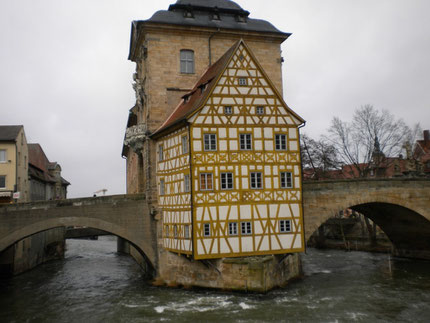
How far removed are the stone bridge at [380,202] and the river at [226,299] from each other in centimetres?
305

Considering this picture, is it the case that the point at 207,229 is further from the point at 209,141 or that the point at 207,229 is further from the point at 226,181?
the point at 209,141

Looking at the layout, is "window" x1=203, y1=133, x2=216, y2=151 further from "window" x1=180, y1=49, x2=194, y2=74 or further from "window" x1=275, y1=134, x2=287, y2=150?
"window" x1=180, y1=49, x2=194, y2=74

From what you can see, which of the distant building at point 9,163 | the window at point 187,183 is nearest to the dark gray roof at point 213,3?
the window at point 187,183

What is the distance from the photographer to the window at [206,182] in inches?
861

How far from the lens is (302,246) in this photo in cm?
2297

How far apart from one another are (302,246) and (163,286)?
8.32 meters

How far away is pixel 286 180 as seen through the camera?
23016 mm

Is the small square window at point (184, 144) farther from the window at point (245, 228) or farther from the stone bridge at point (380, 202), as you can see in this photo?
the stone bridge at point (380, 202)

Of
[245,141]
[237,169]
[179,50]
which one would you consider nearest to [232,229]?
[237,169]

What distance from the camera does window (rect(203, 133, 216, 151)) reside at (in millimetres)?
22125

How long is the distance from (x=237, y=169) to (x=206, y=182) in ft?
5.86

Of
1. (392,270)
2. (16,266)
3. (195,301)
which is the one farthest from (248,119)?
(16,266)

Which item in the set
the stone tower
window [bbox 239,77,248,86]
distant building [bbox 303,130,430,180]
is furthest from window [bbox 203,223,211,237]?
distant building [bbox 303,130,430,180]

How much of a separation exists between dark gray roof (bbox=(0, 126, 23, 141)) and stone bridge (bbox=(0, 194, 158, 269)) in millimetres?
8915
